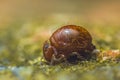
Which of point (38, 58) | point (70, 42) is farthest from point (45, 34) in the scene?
point (70, 42)

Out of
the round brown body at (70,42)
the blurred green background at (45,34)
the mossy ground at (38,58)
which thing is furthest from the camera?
the round brown body at (70,42)

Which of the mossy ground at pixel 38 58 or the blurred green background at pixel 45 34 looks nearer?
the mossy ground at pixel 38 58

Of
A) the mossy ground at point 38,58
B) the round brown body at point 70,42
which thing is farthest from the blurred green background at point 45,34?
the round brown body at point 70,42

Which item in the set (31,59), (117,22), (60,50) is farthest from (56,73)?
(117,22)

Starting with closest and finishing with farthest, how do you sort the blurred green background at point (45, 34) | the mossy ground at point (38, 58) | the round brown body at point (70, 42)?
the mossy ground at point (38, 58)
the blurred green background at point (45, 34)
the round brown body at point (70, 42)

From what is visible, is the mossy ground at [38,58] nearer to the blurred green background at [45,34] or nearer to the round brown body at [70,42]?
the blurred green background at [45,34]

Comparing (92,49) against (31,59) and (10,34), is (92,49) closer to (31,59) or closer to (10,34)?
Result: (31,59)
